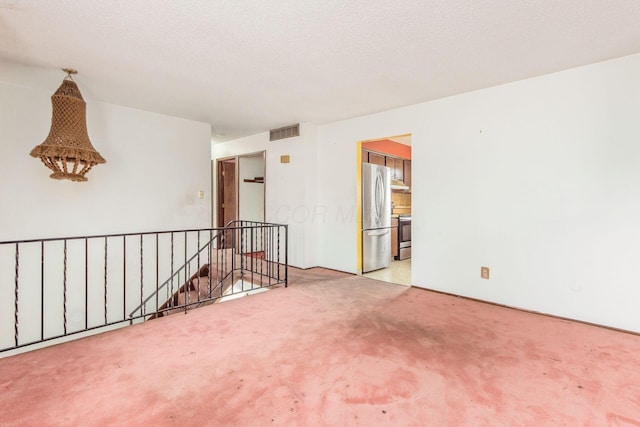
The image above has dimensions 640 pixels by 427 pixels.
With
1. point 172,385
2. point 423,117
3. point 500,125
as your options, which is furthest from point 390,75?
point 172,385

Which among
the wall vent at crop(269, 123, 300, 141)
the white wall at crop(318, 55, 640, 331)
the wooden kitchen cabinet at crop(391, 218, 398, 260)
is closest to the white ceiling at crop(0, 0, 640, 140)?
the white wall at crop(318, 55, 640, 331)

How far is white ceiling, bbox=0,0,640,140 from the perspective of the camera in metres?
2.00

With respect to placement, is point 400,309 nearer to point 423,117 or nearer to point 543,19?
point 423,117

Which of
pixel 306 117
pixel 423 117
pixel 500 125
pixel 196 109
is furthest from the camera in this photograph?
pixel 306 117

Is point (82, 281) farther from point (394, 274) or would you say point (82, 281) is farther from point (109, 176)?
point (394, 274)

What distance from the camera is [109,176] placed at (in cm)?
399

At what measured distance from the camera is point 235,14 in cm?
205

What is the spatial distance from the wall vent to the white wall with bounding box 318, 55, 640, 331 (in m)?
1.61

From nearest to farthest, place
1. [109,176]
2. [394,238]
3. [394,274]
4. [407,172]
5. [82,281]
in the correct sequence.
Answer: [82,281] → [109,176] → [394,274] → [394,238] → [407,172]

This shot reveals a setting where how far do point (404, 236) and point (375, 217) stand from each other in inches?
61.8

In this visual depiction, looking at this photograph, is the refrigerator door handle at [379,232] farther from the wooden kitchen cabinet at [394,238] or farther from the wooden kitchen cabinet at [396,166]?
the wooden kitchen cabinet at [396,166]

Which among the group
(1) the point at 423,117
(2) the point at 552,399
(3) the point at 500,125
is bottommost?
(2) the point at 552,399

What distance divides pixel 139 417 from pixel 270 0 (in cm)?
253

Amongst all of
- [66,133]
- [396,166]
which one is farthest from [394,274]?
[66,133]
